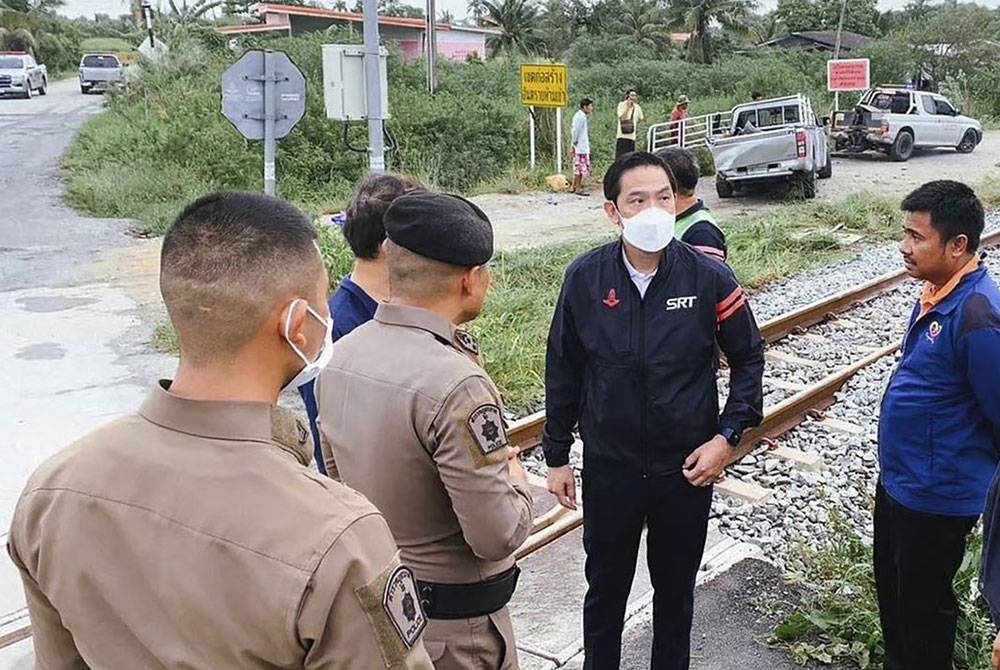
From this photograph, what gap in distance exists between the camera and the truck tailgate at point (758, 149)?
56.2ft

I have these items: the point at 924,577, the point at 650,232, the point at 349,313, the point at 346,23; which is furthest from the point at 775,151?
the point at 346,23

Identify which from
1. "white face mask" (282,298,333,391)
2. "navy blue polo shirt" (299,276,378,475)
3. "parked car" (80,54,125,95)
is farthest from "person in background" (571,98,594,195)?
"parked car" (80,54,125,95)

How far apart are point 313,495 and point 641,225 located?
207cm

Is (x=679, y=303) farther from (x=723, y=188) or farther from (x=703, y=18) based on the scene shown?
(x=703, y=18)

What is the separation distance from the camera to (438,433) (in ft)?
7.25

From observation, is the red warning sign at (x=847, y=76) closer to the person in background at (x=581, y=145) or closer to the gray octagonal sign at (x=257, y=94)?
the person in background at (x=581, y=145)

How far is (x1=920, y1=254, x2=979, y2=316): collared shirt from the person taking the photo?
126 inches

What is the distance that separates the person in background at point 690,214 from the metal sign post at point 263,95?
3.58 m

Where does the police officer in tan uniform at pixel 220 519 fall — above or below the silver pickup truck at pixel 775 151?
below

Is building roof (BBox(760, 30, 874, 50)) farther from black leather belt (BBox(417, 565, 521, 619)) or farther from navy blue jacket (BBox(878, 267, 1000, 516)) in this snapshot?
black leather belt (BBox(417, 565, 521, 619))

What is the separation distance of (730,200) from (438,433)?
56.2 feet

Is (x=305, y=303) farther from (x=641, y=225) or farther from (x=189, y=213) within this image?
(x=641, y=225)

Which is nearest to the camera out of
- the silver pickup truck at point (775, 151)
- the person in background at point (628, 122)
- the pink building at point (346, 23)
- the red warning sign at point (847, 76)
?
the silver pickup truck at point (775, 151)

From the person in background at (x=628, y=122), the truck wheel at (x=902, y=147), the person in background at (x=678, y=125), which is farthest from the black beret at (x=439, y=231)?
the truck wheel at (x=902, y=147)
